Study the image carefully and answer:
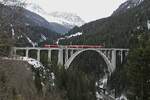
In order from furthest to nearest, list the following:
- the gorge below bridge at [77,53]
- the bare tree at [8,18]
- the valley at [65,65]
Answer: the gorge below bridge at [77,53]
the valley at [65,65]
the bare tree at [8,18]

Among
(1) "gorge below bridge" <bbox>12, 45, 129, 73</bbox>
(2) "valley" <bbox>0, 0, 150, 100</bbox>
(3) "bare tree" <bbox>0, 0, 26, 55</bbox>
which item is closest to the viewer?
(3) "bare tree" <bbox>0, 0, 26, 55</bbox>

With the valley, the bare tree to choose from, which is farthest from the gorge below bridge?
the bare tree

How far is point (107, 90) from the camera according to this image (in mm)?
100000

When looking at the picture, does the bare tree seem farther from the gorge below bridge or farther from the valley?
the gorge below bridge

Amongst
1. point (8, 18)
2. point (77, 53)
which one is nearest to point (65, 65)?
point (77, 53)

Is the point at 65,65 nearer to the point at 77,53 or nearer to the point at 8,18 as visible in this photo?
the point at 77,53

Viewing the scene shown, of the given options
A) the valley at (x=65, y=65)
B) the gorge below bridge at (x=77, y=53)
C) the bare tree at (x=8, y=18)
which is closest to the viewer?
the bare tree at (x=8, y=18)

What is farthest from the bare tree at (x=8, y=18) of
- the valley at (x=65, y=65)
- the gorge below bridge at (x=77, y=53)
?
the gorge below bridge at (x=77, y=53)

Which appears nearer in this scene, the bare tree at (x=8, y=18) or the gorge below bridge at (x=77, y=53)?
the bare tree at (x=8, y=18)

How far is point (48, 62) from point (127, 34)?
64216 millimetres

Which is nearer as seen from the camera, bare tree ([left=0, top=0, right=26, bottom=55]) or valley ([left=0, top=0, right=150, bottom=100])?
bare tree ([left=0, top=0, right=26, bottom=55])

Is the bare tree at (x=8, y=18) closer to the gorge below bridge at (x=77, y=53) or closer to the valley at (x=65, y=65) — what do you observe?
the valley at (x=65, y=65)

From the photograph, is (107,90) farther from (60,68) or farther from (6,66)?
(6,66)

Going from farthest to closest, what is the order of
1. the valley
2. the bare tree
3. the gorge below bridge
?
1. the gorge below bridge
2. the valley
3. the bare tree
